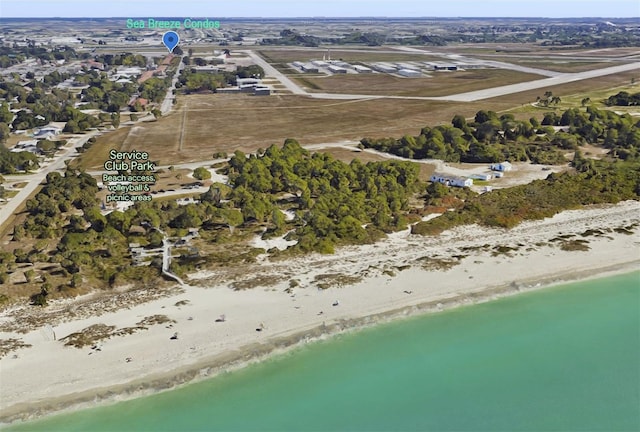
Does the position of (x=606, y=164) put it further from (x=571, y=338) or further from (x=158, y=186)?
(x=158, y=186)

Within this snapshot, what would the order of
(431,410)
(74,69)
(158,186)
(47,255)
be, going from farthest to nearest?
(74,69)
(158,186)
(47,255)
(431,410)

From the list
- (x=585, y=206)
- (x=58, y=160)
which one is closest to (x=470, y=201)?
(x=585, y=206)

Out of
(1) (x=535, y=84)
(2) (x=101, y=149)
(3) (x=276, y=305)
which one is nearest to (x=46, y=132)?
(2) (x=101, y=149)

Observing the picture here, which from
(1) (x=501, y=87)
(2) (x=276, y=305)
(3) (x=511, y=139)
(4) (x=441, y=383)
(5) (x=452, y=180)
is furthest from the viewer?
(1) (x=501, y=87)

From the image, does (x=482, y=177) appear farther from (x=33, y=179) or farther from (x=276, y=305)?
(x=33, y=179)

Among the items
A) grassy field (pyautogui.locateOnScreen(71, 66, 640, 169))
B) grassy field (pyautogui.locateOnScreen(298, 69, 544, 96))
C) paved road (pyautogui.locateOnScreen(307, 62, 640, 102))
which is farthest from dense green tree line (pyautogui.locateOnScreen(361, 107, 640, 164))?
Result: grassy field (pyautogui.locateOnScreen(298, 69, 544, 96))

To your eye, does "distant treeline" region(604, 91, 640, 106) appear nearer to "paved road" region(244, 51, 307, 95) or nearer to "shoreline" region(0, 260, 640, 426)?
Answer: "paved road" region(244, 51, 307, 95)
